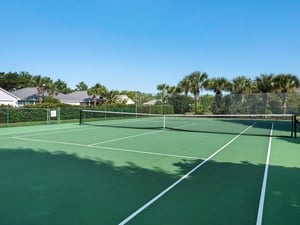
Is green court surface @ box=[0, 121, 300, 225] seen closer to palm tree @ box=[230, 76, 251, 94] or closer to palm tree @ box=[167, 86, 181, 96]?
palm tree @ box=[230, 76, 251, 94]

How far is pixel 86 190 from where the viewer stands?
452 cm

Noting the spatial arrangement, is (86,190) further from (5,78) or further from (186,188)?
(5,78)

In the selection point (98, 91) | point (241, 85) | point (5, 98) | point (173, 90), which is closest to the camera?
point (5, 98)

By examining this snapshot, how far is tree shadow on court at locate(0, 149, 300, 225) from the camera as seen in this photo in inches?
135

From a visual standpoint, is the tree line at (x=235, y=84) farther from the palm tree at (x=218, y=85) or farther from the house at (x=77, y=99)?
the house at (x=77, y=99)

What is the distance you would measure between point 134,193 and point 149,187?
1.37ft

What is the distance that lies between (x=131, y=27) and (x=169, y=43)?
5.01 metres

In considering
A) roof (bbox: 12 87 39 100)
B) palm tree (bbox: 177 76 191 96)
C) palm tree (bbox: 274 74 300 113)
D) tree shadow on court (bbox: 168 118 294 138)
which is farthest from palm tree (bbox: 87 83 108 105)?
palm tree (bbox: 274 74 300 113)

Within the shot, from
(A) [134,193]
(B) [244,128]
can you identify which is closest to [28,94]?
(B) [244,128]

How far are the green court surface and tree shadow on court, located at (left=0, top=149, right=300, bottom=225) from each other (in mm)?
14

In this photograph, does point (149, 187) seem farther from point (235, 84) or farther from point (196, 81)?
point (196, 81)

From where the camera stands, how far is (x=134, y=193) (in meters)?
4.36

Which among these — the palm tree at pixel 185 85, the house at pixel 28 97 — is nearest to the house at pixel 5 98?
the house at pixel 28 97

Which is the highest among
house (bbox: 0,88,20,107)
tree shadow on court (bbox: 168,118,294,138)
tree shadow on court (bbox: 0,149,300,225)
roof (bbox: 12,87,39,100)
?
roof (bbox: 12,87,39,100)
